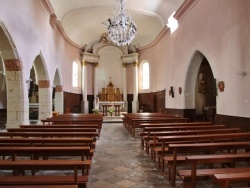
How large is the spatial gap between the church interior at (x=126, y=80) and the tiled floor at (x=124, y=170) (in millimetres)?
19

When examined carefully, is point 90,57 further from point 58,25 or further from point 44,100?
point 44,100

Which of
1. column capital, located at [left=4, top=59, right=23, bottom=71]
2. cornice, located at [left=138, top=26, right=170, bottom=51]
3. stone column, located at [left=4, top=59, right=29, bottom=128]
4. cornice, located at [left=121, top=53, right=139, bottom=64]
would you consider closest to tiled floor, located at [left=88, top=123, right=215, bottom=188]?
stone column, located at [left=4, top=59, right=29, bottom=128]

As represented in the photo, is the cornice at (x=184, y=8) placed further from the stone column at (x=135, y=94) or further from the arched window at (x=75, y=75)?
the arched window at (x=75, y=75)

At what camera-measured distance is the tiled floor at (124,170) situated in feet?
11.3

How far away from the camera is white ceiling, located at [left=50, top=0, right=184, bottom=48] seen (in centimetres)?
1205

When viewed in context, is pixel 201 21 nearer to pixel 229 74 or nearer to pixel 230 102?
pixel 229 74

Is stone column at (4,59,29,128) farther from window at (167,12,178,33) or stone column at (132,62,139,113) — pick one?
stone column at (132,62,139,113)

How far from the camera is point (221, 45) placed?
24.3ft

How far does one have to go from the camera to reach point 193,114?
34.8ft

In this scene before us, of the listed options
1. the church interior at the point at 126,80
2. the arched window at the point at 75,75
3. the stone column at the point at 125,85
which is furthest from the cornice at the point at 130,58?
the arched window at the point at 75,75

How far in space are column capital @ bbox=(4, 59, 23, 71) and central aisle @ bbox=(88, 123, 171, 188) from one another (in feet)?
11.8

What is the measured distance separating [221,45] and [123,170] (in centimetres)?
539

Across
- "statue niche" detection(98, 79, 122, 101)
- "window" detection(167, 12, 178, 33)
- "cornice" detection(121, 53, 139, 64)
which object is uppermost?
"window" detection(167, 12, 178, 33)

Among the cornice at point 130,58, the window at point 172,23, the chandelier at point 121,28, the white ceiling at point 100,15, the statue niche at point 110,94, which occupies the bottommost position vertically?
the statue niche at point 110,94
